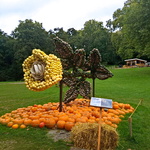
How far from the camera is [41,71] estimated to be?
532 centimetres

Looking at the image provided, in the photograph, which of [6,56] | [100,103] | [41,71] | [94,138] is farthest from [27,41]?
[94,138]

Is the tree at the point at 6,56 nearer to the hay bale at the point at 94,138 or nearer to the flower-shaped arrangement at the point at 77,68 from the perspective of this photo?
the flower-shaped arrangement at the point at 77,68

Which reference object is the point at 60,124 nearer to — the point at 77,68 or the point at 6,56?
the point at 77,68

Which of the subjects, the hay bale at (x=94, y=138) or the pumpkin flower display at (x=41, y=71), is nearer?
the hay bale at (x=94, y=138)

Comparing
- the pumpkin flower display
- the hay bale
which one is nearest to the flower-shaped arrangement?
the pumpkin flower display

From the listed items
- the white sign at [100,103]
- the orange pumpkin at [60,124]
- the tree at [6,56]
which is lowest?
the orange pumpkin at [60,124]

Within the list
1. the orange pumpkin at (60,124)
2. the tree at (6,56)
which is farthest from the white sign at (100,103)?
the tree at (6,56)

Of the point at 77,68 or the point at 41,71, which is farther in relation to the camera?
the point at 77,68

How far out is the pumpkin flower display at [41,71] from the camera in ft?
16.9

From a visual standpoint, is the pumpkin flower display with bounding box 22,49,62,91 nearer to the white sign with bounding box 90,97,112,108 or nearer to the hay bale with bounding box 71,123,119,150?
the white sign with bounding box 90,97,112,108

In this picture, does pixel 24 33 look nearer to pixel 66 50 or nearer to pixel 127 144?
pixel 66 50

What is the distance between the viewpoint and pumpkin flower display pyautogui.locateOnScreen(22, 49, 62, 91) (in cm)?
515

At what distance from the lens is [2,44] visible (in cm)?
4091

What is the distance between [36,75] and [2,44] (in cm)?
3912
